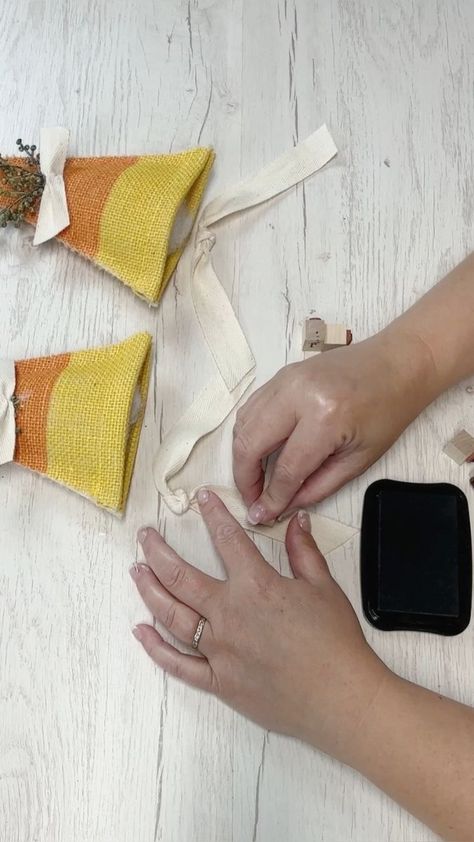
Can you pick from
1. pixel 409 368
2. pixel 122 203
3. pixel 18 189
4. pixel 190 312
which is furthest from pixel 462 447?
pixel 18 189

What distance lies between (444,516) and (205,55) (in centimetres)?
60

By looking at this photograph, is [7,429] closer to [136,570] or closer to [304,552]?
[136,570]

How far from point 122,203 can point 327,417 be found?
31 centimetres

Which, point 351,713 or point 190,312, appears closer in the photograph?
point 351,713

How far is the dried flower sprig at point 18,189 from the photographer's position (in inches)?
29.1

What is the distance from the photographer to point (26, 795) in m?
0.63

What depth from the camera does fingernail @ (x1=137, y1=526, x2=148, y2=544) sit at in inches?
27.0

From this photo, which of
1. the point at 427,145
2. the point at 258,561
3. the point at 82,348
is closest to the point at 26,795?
the point at 258,561

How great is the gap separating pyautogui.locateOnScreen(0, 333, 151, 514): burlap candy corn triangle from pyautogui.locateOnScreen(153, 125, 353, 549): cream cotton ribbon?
0.05 metres

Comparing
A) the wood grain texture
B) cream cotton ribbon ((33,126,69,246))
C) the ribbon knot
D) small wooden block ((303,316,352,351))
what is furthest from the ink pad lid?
cream cotton ribbon ((33,126,69,246))

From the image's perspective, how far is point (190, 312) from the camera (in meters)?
0.75

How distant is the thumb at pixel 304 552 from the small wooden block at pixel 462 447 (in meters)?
0.16

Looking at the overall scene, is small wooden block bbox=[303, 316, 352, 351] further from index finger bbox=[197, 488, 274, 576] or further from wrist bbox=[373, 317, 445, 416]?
index finger bbox=[197, 488, 274, 576]

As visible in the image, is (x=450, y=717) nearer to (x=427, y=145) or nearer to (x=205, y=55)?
(x=427, y=145)
